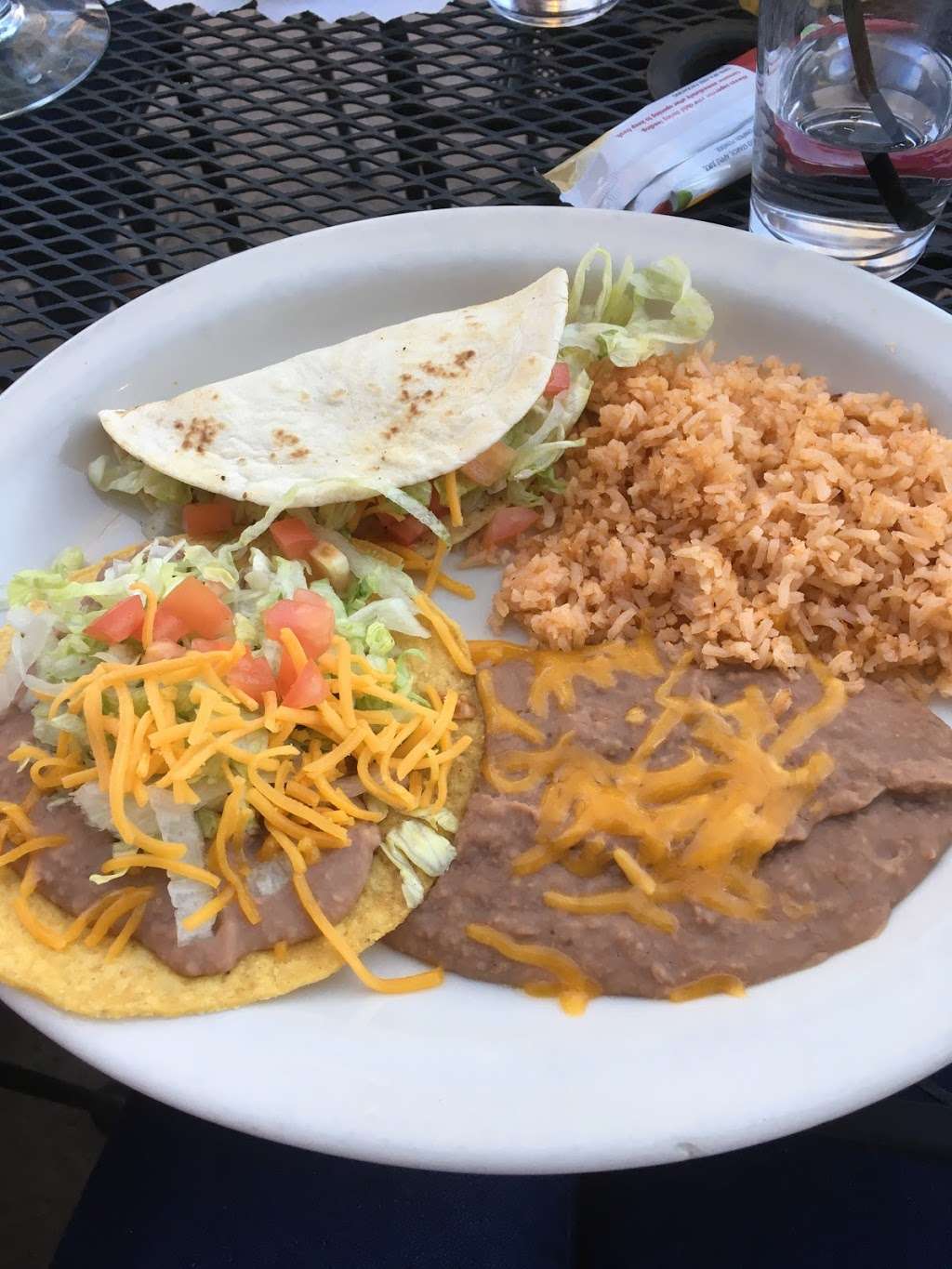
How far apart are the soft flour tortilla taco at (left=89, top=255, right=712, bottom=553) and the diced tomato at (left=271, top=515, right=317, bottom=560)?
0.17 feet

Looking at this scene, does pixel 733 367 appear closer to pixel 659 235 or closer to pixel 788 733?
pixel 659 235

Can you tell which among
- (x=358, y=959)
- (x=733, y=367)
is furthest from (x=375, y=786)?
(x=733, y=367)

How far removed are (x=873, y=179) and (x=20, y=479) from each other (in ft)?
5.27

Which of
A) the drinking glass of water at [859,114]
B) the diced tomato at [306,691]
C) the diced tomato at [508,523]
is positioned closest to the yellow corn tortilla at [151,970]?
the diced tomato at [306,691]

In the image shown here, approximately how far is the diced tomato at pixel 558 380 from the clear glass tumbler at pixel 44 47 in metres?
1.42

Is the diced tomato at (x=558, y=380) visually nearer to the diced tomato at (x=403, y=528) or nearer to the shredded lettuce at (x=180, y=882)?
the diced tomato at (x=403, y=528)

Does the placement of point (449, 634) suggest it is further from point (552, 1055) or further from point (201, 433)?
point (552, 1055)

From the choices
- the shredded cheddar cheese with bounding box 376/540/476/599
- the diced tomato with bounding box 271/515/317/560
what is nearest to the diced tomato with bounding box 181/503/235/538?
the diced tomato with bounding box 271/515/317/560

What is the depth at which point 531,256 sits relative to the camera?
1992 mm

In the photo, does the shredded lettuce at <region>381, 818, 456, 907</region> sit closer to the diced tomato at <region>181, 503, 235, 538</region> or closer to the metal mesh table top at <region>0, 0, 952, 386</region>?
the diced tomato at <region>181, 503, 235, 538</region>

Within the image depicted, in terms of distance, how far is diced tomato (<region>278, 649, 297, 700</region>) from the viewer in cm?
150

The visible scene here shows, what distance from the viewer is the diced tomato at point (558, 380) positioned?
6.29 ft

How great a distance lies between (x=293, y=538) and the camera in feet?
5.83

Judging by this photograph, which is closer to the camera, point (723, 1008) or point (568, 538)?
point (723, 1008)
